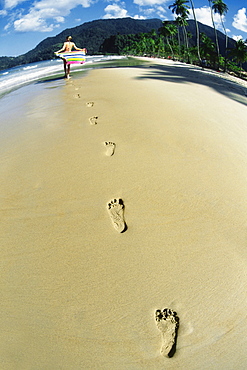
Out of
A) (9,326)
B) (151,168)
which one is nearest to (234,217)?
(151,168)

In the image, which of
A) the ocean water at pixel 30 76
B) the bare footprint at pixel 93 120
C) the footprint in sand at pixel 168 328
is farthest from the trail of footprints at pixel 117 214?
the ocean water at pixel 30 76

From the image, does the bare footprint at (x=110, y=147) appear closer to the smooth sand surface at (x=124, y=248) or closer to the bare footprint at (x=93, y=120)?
the smooth sand surface at (x=124, y=248)

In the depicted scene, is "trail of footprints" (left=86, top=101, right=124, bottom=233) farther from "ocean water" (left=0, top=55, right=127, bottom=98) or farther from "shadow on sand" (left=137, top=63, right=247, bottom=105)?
"ocean water" (left=0, top=55, right=127, bottom=98)

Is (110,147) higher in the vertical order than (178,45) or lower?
lower

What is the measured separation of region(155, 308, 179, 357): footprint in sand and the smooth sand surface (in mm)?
30

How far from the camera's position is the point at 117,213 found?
9.29ft

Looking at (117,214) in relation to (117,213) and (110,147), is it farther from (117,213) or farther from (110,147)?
(110,147)

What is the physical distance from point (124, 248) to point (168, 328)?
0.78 metres

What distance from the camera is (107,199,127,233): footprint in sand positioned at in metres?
2.66

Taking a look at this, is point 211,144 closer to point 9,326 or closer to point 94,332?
point 94,332

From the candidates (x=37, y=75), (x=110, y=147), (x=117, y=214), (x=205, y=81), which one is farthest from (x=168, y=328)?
(x=37, y=75)

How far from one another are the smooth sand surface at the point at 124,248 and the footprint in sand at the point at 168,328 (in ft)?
0.10

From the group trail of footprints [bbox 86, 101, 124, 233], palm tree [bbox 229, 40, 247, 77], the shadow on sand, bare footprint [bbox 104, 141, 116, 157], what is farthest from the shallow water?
palm tree [bbox 229, 40, 247, 77]

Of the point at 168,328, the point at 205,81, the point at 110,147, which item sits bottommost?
the point at 168,328
